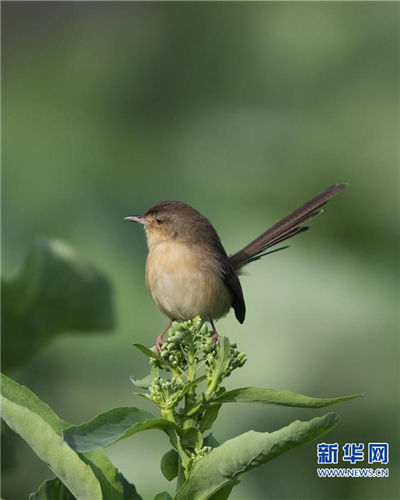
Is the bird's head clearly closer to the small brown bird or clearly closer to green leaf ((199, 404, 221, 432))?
the small brown bird

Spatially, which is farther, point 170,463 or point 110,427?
point 170,463

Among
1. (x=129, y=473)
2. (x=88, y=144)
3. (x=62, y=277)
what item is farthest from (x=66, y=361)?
(x=88, y=144)

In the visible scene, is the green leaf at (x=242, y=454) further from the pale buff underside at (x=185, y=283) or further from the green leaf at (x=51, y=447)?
the pale buff underside at (x=185, y=283)

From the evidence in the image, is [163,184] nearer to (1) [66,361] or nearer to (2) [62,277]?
(1) [66,361]

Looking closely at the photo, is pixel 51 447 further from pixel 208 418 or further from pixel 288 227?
pixel 288 227

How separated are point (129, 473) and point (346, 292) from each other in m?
2.07

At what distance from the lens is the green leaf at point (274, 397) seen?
4.43 feet

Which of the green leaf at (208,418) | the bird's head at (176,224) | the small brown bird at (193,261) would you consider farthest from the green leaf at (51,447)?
the bird's head at (176,224)

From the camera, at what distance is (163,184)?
577 cm

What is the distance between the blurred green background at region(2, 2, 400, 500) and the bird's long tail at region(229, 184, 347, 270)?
2.54 feet

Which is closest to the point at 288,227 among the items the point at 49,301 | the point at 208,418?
the point at 49,301

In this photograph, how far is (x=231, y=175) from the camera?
5.90m

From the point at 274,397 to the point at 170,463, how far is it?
0.77 ft

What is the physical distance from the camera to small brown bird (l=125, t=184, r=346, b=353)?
9.27 ft
